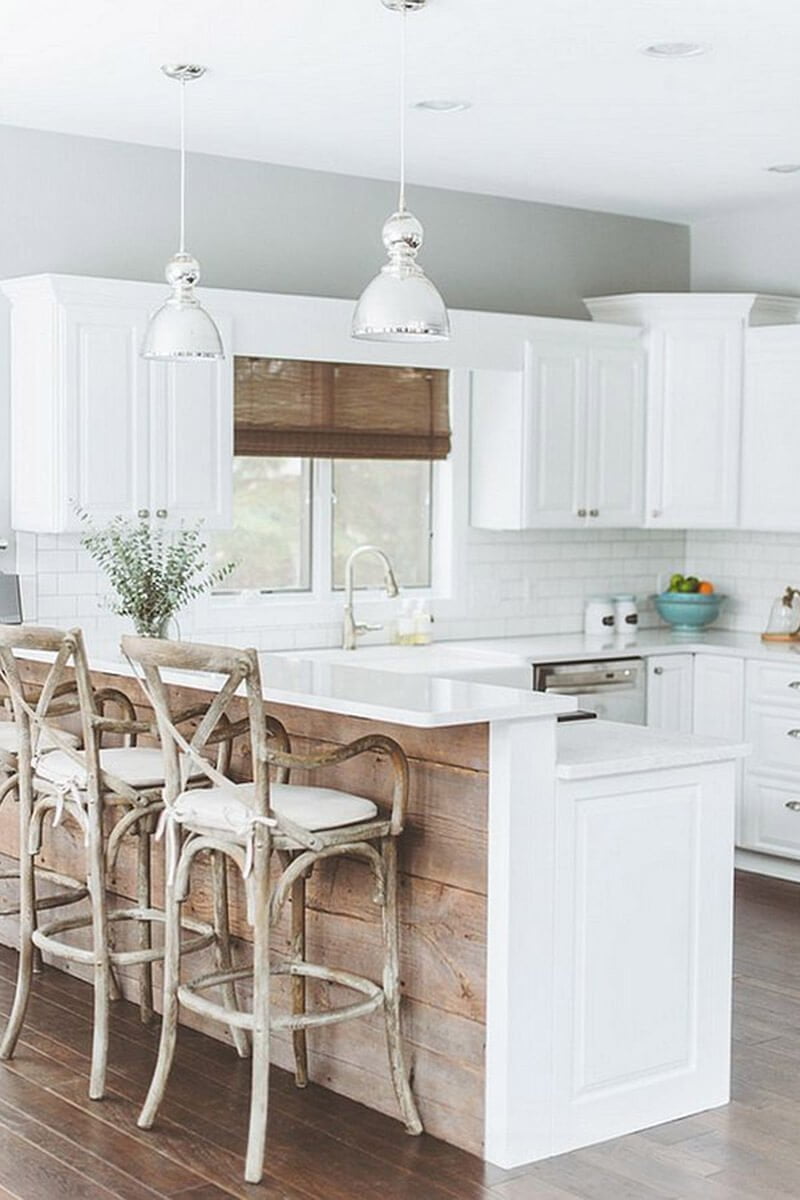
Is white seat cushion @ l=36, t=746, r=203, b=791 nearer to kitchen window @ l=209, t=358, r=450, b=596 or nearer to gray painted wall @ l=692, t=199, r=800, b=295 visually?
kitchen window @ l=209, t=358, r=450, b=596

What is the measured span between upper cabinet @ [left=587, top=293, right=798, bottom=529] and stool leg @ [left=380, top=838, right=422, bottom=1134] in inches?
144

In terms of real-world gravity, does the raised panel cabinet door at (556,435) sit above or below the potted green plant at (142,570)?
above

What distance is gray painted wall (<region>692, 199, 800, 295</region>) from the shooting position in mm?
7406

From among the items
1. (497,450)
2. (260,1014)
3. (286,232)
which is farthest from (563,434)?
(260,1014)

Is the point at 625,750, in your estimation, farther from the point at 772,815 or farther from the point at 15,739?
the point at 772,815

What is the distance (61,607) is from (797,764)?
9.44ft

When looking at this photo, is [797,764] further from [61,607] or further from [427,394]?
[61,607]

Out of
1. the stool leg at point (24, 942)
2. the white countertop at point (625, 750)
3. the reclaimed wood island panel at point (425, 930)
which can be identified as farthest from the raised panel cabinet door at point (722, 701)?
the stool leg at point (24, 942)

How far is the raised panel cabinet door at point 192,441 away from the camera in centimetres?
598

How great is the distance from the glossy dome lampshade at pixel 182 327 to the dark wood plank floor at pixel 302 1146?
190 cm

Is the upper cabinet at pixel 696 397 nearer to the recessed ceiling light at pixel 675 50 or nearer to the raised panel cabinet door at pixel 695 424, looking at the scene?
the raised panel cabinet door at pixel 695 424

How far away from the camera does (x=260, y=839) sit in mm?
3754

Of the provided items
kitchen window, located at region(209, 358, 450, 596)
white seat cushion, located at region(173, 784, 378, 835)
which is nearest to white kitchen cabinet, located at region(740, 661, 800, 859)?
kitchen window, located at region(209, 358, 450, 596)

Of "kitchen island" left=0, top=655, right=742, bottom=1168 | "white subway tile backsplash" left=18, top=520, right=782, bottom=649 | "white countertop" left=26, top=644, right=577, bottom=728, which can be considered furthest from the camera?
"white subway tile backsplash" left=18, top=520, right=782, bottom=649
